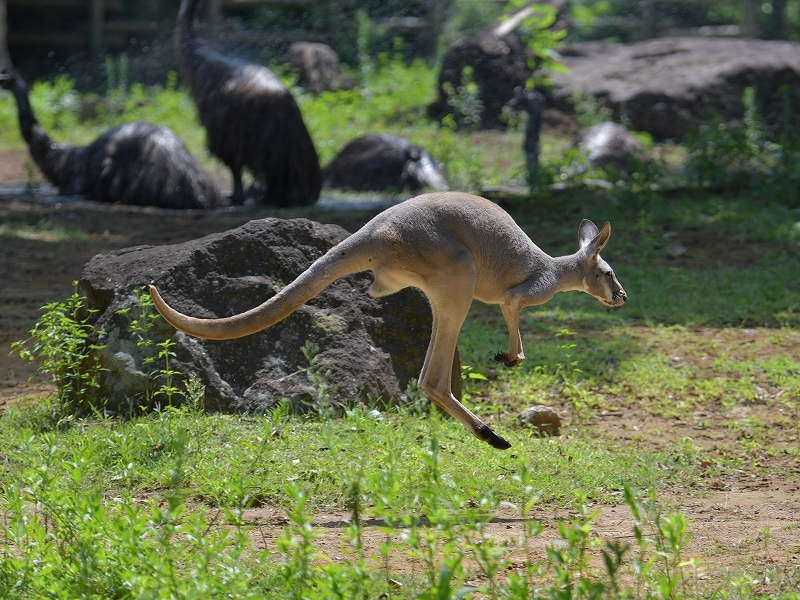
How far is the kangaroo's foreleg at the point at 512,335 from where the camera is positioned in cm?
466

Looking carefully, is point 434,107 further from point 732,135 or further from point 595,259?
point 595,259

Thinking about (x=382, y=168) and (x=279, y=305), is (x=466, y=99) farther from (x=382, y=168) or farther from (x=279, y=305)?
(x=279, y=305)

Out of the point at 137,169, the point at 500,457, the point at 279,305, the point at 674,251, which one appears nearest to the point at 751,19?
the point at 674,251

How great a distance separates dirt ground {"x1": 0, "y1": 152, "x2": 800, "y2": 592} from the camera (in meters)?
3.71

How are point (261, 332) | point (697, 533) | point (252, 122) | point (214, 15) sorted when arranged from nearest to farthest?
point (697, 533)
point (261, 332)
point (252, 122)
point (214, 15)

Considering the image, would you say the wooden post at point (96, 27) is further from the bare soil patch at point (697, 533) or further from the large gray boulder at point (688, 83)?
the bare soil patch at point (697, 533)

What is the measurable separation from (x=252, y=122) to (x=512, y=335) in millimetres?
6088

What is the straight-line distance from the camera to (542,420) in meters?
5.42

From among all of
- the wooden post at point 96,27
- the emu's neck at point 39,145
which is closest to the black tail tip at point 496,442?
the emu's neck at point 39,145

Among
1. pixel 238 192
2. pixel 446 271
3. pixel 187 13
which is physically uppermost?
pixel 187 13

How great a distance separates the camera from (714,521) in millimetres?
4152

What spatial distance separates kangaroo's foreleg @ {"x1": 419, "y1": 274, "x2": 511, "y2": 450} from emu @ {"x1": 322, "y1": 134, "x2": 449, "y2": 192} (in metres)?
6.38

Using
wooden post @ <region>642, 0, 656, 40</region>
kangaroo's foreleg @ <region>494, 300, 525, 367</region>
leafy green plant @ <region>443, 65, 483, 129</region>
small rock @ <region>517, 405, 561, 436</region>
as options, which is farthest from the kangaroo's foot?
wooden post @ <region>642, 0, 656, 40</region>

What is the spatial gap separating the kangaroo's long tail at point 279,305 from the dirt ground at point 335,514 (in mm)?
719
